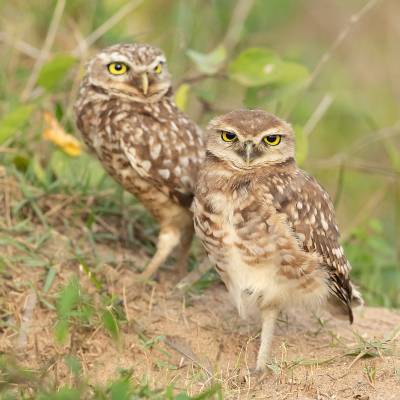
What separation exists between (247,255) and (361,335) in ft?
3.00

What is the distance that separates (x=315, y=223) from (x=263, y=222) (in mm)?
288

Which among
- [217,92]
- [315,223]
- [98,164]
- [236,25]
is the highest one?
[236,25]

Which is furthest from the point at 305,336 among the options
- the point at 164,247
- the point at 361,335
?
the point at 164,247

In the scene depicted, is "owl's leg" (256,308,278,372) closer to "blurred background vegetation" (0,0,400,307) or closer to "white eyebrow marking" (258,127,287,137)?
"white eyebrow marking" (258,127,287,137)

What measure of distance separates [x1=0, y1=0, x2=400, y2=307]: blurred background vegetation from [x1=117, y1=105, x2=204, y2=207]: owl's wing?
2.14 feet

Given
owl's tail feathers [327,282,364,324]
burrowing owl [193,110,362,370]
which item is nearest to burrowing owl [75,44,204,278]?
burrowing owl [193,110,362,370]

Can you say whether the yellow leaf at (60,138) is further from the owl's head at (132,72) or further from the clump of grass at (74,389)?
the clump of grass at (74,389)

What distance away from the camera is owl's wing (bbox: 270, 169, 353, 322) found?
3.76 metres

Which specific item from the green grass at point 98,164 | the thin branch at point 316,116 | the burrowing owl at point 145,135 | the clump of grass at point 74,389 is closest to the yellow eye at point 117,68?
the burrowing owl at point 145,135

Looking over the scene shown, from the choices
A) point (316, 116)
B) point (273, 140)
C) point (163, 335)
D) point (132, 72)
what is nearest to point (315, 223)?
point (273, 140)

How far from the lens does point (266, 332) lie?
3.92 metres

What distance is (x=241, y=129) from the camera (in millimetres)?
3768

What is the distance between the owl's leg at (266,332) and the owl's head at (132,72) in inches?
56.2

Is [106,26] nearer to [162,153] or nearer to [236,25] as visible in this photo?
[236,25]
